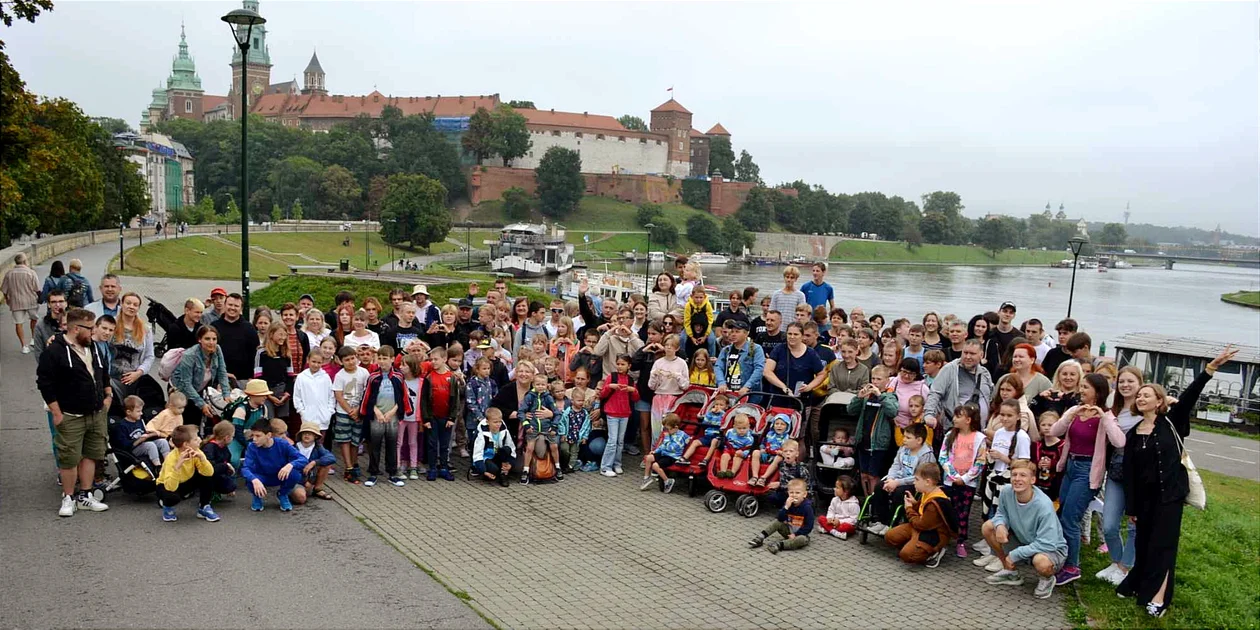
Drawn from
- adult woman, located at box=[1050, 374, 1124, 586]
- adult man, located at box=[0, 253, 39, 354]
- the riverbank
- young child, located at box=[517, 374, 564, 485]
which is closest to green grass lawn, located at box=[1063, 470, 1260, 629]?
adult woman, located at box=[1050, 374, 1124, 586]

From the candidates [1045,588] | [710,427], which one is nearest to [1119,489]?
[1045,588]

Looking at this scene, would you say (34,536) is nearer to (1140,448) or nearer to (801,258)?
(1140,448)

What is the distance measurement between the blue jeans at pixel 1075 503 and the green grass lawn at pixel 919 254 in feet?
384

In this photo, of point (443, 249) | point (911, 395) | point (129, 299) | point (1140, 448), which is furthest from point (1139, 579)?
point (443, 249)

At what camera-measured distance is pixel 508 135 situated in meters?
114

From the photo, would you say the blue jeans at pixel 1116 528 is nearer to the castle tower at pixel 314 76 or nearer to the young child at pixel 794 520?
the young child at pixel 794 520

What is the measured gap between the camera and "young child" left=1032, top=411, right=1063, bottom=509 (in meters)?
7.22

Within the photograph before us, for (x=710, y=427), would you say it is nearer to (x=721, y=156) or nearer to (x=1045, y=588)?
(x=1045, y=588)

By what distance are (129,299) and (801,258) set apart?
368ft

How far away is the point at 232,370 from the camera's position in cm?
890

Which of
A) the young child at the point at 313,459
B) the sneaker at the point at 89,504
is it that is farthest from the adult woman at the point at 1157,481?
the sneaker at the point at 89,504

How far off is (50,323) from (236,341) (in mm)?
3418

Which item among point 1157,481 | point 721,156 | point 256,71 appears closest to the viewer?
point 1157,481

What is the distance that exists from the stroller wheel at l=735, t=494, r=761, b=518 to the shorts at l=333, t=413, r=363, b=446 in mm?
3820
